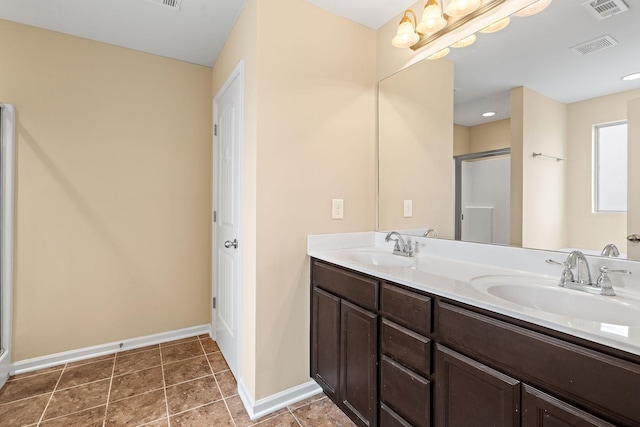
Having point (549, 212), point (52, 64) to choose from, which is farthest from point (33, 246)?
point (549, 212)

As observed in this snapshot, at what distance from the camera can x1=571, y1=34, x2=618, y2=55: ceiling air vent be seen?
1.13 meters

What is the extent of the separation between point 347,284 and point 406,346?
0.43m

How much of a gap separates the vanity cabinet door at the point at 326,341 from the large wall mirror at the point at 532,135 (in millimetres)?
710

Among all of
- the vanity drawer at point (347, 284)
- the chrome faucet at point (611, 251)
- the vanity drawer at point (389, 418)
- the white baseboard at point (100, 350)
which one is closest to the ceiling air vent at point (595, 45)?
the chrome faucet at point (611, 251)

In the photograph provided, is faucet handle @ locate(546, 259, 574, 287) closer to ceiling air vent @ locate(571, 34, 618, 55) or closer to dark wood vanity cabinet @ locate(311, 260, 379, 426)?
dark wood vanity cabinet @ locate(311, 260, 379, 426)

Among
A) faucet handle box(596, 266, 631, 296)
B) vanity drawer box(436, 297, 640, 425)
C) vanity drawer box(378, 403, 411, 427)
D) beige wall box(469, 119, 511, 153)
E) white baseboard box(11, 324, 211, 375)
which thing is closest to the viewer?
vanity drawer box(436, 297, 640, 425)

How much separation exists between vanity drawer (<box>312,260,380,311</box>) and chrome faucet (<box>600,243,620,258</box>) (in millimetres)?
874

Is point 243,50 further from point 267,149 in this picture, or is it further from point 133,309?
point 133,309

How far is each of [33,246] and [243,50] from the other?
2.07 m

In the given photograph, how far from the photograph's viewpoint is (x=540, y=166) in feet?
4.44

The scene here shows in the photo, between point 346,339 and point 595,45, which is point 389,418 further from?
point 595,45

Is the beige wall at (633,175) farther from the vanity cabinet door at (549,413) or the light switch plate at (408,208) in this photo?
the light switch plate at (408,208)

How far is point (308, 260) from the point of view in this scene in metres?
1.86

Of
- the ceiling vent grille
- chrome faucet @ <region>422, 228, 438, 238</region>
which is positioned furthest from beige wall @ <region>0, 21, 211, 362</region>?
chrome faucet @ <region>422, 228, 438, 238</region>
